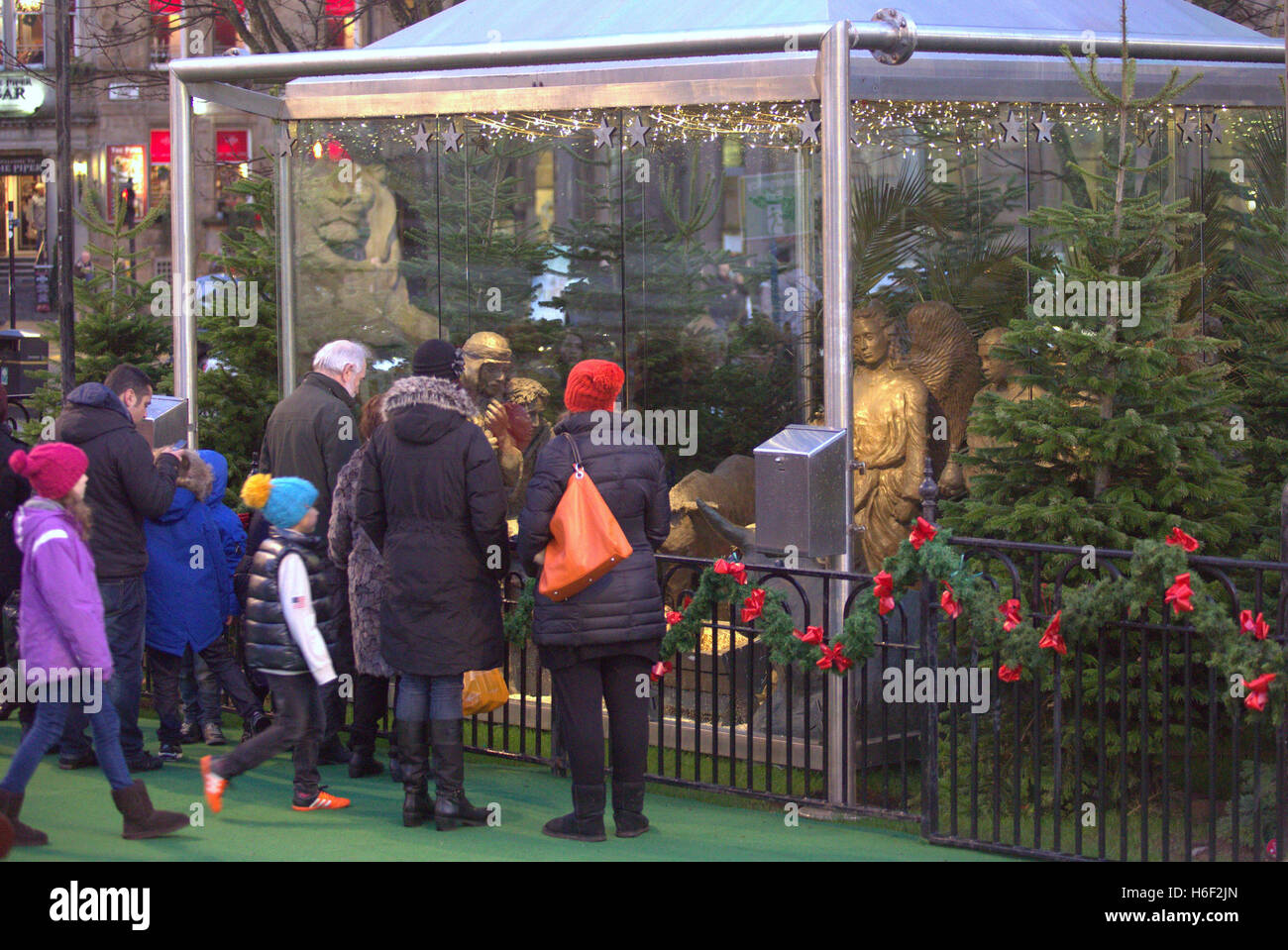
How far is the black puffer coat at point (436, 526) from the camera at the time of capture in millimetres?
6039

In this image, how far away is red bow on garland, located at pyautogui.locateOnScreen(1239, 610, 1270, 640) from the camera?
550cm

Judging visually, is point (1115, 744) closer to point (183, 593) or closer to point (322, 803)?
point (322, 803)

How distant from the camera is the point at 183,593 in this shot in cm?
762

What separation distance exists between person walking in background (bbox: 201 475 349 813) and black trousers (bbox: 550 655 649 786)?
3.26 ft

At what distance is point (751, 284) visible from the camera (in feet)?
32.4

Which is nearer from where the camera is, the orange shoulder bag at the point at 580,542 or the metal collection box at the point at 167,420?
the orange shoulder bag at the point at 580,542

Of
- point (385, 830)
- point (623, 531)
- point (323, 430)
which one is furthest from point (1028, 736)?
point (323, 430)

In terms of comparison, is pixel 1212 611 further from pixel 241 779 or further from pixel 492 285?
pixel 492 285

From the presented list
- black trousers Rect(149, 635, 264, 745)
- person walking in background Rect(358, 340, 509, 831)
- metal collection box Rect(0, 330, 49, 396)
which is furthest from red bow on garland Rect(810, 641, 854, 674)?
metal collection box Rect(0, 330, 49, 396)

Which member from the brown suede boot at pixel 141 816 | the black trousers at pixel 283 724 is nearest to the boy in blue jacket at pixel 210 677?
the black trousers at pixel 283 724

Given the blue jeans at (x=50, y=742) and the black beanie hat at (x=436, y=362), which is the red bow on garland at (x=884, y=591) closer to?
the black beanie hat at (x=436, y=362)

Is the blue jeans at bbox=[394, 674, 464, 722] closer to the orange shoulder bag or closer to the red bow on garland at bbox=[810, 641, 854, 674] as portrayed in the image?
the orange shoulder bag

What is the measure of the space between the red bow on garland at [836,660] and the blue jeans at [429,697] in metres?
1.63

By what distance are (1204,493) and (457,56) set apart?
4.52 meters
